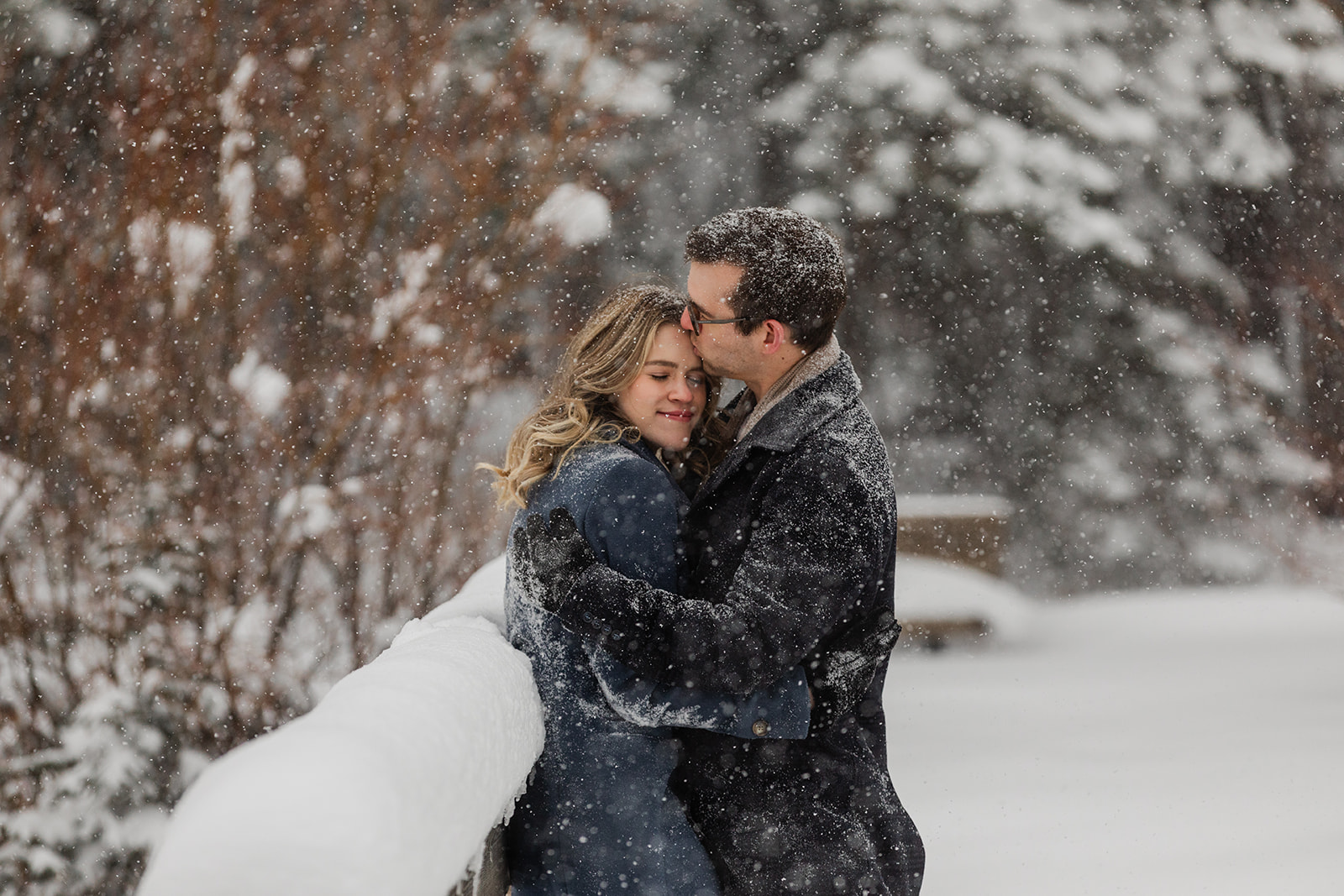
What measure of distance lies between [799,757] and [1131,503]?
50.1 ft

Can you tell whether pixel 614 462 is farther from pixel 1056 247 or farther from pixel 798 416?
pixel 1056 247

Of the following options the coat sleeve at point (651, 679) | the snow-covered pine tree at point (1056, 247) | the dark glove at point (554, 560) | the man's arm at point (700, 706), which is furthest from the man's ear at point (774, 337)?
the snow-covered pine tree at point (1056, 247)

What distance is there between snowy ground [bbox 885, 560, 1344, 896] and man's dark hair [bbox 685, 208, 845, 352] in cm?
304

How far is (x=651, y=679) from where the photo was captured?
1.95 meters

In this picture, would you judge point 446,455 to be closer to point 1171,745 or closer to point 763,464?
point 763,464

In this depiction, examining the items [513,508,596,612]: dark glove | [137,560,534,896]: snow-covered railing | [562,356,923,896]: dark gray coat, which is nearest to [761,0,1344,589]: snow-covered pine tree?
[562,356,923,896]: dark gray coat

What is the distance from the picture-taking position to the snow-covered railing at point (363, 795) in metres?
1.05

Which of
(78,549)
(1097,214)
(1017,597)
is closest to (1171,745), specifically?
(1017,597)

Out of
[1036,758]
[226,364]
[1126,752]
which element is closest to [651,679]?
[226,364]

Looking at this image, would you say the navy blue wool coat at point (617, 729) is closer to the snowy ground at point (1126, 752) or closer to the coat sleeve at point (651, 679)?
the coat sleeve at point (651, 679)

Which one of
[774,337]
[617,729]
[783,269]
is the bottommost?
[617,729]

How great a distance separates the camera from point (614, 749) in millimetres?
2033

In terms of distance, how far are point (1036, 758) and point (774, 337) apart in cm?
498

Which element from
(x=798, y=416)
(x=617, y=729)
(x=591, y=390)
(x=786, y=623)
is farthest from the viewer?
(x=591, y=390)
